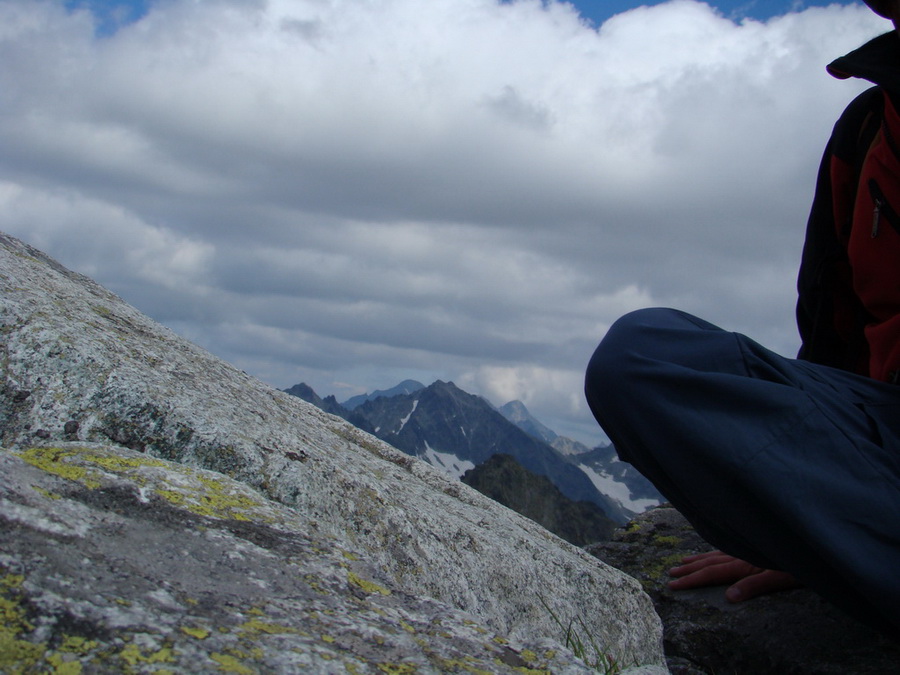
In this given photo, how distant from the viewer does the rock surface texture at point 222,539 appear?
8.23 ft

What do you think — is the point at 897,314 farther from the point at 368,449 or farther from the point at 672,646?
the point at 368,449

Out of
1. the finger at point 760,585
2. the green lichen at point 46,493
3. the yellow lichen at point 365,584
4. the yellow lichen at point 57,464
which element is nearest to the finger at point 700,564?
the finger at point 760,585

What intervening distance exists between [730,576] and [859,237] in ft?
11.7

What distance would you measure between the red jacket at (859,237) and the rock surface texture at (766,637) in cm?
210

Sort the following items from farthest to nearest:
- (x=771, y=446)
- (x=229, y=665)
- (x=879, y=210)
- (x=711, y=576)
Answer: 1. (x=711, y=576)
2. (x=879, y=210)
3. (x=771, y=446)
4. (x=229, y=665)

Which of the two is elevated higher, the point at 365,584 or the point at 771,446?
the point at 771,446

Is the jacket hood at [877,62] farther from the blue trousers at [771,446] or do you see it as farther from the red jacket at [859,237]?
the blue trousers at [771,446]

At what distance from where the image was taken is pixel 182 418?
4.73 m

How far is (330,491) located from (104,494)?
5.55 feet

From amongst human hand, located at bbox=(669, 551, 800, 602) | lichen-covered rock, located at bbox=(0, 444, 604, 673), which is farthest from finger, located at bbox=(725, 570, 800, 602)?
lichen-covered rock, located at bbox=(0, 444, 604, 673)

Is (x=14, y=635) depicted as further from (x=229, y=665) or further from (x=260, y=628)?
(x=260, y=628)

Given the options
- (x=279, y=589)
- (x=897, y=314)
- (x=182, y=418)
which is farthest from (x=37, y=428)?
(x=897, y=314)

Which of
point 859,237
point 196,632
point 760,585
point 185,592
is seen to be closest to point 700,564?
point 760,585

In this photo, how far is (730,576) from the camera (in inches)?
270
